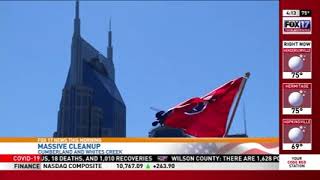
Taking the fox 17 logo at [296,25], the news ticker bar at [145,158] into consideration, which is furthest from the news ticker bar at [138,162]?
the fox 17 logo at [296,25]

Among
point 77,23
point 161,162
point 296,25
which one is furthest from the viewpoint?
point 77,23

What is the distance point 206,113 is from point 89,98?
2.94 metres

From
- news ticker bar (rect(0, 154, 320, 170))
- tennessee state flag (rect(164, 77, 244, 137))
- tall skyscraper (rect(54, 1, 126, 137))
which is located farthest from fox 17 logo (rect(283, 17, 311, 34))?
tall skyscraper (rect(54, 1, 126, 137))

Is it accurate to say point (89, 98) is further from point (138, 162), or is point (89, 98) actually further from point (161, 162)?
point (161, 162)

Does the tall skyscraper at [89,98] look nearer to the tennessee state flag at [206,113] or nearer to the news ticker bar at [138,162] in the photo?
the news ticker bar at [138,162]

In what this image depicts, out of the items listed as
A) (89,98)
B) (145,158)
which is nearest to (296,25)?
(145,158)

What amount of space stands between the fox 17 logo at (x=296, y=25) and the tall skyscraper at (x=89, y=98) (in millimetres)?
4223

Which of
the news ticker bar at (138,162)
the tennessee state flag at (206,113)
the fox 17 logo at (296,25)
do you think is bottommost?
the news ticker bar at (138,162)

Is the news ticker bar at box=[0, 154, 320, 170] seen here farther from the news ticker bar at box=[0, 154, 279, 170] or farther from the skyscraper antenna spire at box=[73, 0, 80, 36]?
the skyscraper antenna spire at box=[73, 0, 80, 36]

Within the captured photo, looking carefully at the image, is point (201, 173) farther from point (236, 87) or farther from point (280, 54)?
point (280, 54)

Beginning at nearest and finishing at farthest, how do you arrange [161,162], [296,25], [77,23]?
[161,162], [296,25], [77,23]

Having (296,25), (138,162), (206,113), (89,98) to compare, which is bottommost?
(138,162)

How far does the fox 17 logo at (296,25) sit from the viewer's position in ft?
58.2

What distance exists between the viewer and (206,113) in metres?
19.1
